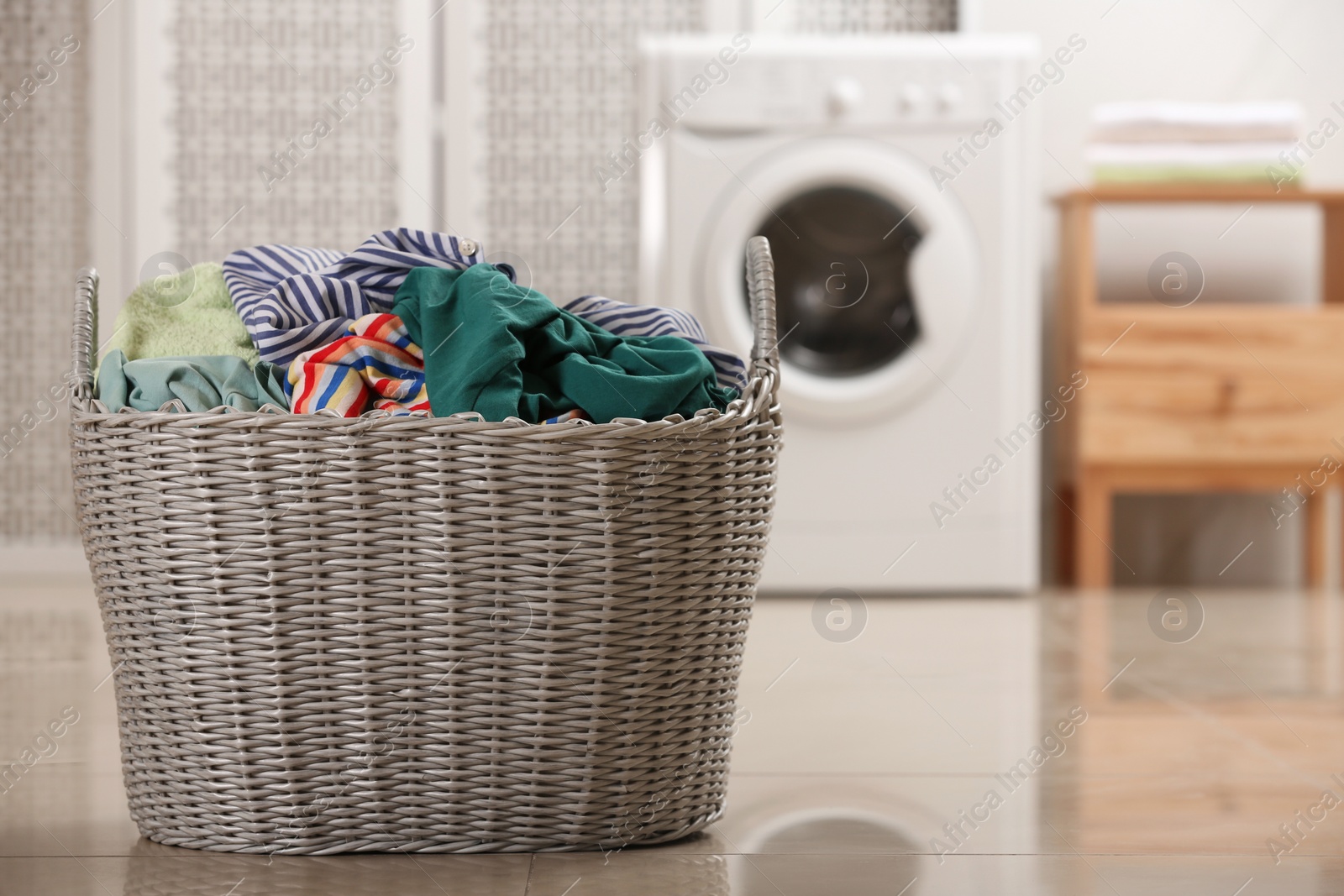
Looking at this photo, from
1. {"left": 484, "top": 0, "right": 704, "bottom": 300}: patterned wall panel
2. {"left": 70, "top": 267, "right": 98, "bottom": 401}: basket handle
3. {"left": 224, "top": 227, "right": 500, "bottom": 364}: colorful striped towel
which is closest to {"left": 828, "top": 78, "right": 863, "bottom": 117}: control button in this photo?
{"left": 484, "top": 0, "right": 704, "bottom": 300}: patterned wall panel

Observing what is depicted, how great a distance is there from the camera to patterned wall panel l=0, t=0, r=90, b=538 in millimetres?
2320

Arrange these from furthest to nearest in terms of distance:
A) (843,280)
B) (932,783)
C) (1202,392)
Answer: (1202,392) → (843,280) → (932,783)

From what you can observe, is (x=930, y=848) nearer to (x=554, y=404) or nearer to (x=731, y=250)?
(x=554, y=404)

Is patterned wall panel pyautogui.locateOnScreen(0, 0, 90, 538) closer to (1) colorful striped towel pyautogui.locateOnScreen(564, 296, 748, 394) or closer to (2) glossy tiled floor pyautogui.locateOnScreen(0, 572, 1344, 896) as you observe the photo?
(2) glossy tiled floor pyautogui.locateOnScreen(0, 572, 1344, 896)

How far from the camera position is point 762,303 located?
0.87m

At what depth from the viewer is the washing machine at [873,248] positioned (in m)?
2.05

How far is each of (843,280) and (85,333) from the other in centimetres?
141

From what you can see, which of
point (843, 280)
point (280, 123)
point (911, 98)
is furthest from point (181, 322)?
point (280, 123)

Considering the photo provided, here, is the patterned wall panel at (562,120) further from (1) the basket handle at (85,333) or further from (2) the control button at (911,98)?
(1) the basket handle at (85,333)

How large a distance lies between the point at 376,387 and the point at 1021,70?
1.60 m

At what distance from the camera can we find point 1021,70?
208 centimetres

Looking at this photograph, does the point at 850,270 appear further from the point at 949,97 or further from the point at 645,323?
the point at 645,323

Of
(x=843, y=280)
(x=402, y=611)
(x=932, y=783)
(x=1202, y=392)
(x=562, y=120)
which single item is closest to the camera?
(x=402, y=611)

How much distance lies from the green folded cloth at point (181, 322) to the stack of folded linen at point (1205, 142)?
1758 mm
